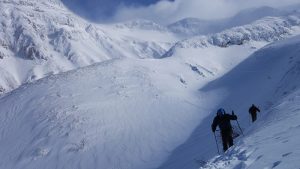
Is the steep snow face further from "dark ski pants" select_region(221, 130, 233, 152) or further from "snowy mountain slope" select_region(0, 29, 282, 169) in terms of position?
"dark ski pants" select_region(221, 130, 233, 152)

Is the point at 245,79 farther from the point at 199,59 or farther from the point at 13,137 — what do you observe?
the point at 199,59

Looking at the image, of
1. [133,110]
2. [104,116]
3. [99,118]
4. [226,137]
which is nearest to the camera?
[226,137]

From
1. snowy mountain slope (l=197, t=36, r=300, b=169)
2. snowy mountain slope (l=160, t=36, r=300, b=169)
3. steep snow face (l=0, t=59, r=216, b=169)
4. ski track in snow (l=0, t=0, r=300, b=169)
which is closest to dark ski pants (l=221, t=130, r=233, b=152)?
snowy mountain slope (l=197, t=36, r=300, b=169)

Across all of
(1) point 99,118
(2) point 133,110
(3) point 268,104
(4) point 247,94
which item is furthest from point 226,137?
(4) point 247,94

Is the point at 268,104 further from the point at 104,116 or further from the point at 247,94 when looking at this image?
the point at 104,116

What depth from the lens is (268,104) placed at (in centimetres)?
4253

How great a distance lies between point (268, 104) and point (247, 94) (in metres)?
14.6

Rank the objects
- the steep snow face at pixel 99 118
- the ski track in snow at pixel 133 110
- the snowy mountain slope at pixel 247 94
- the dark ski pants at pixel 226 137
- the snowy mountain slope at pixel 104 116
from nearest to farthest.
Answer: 1. the snowy mountain slope at pixel 247 94
2. the dark ski pants at pixel 226 137
3. the ski track in snow at pixel 133 110
4. the steep snow face at pixel 99 118
5. the snowy mountain slope at pixel 104 116

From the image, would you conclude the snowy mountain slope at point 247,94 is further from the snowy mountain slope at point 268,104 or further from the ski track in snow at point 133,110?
the ski track in snow at point 133,110

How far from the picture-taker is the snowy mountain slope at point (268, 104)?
11812 millimetres

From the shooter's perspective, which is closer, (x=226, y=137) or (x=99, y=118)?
(x=226, y=137)

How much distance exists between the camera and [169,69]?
3071 inches

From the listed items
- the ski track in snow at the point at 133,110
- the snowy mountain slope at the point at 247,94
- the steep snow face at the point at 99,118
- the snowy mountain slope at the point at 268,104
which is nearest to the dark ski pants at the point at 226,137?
the snowy mountain slope at the point at 268,104

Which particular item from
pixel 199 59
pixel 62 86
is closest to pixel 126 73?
pixel 62 86
